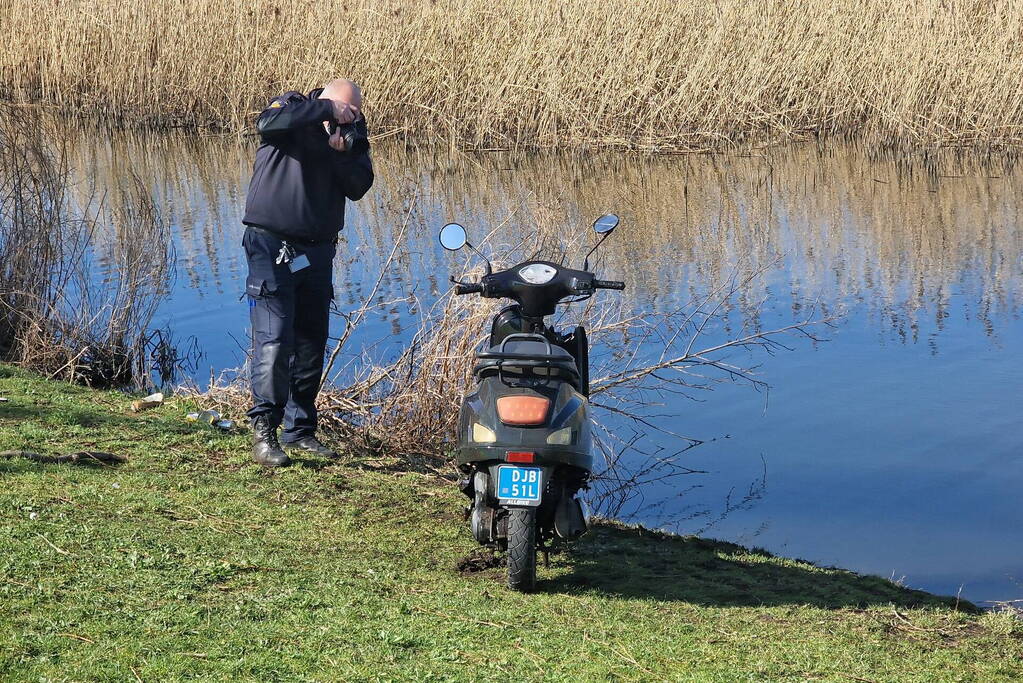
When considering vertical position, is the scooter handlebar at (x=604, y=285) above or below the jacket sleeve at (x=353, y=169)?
below

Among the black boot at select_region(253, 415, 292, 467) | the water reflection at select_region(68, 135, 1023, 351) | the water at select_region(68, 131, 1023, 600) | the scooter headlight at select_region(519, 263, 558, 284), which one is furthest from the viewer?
the water reflection at select_region(68, 135, 1023, 351)

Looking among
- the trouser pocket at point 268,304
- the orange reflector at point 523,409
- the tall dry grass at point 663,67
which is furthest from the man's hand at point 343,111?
the tall dry grass at point 663,67

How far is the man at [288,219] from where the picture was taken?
6.55m

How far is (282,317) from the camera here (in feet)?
21.9

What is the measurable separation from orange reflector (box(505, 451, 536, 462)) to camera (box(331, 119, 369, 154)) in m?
2.22

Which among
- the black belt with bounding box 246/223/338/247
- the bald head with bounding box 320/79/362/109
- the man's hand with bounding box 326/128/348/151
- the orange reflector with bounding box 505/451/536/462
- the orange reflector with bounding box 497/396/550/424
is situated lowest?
the orange reflector with bounding box 505/451/536/462

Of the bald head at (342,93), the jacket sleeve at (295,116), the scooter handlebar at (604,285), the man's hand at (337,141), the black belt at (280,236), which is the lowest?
the scooter handlebar at (604,285)

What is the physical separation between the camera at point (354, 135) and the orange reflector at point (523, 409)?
80.5 inches

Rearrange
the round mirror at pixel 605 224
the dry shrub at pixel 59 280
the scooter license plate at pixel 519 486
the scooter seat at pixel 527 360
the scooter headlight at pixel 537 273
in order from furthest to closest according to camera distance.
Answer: the dry shrub at pixel 59 280, the round mirror at pixel 605 224, the scooter headlight at pixel 537 273, the scooter seat at pixel 527 360, the scooter license plate at pixel 519 486

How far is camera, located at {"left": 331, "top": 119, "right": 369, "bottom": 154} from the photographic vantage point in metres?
6.51

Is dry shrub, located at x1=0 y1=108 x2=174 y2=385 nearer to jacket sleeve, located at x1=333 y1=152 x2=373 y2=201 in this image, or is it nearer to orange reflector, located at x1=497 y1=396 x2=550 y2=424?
jacket sleeve, located at x1=333 y1=152 x2=373 y2=201

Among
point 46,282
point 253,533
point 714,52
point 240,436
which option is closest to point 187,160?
point 714,52

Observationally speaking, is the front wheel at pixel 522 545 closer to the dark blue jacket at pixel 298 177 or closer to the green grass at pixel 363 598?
the green grass at pixel 363 598

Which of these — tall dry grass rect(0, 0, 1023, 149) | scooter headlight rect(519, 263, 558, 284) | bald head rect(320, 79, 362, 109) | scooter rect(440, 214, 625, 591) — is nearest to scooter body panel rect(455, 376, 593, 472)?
scooter rect(440, 214, 625, 591)
